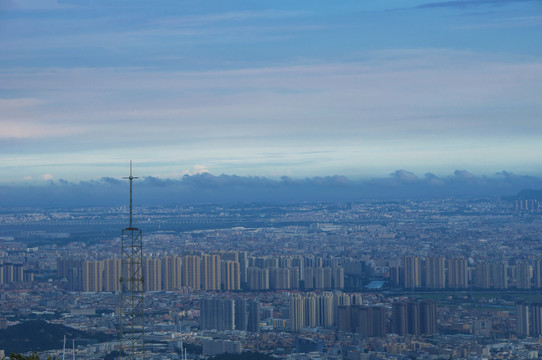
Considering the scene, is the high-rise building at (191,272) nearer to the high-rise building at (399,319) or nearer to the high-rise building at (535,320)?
the high-rise building at (399,319)

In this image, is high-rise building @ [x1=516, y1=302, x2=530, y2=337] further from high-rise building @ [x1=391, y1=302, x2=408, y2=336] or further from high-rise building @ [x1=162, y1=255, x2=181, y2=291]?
high-rise building @ [x1=162, y1=255, x2=181, y2=291]

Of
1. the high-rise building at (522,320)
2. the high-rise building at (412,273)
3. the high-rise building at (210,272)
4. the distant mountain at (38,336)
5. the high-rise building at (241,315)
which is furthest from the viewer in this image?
the high-rise building at (210,272)

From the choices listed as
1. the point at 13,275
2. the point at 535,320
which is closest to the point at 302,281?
the point at 13,275

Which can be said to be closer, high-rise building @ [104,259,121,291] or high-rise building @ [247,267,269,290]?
high-rise building @ [104,259,121,291]

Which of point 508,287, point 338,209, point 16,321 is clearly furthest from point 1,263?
point 338,209

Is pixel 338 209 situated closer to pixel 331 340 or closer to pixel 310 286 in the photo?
pixel 310 286

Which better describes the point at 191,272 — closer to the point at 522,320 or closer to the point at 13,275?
the point at 13,275

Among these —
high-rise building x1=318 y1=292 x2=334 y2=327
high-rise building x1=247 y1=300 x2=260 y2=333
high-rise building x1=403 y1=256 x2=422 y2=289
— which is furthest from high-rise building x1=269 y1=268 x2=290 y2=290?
high-rise building x1=247 y1=300 x2=260 y2=333

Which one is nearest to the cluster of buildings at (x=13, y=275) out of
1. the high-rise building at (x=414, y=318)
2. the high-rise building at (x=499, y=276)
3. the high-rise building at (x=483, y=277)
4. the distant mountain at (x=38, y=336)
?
the distant mountain at (x=38, y=336)
